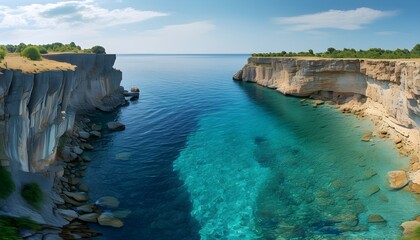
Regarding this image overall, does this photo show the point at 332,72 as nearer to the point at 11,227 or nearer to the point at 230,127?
the point at 230,127

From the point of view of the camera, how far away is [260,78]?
87312 mm

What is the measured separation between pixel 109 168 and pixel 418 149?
32.2 meters

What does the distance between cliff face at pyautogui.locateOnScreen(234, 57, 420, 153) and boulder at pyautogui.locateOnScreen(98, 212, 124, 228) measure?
2990cm

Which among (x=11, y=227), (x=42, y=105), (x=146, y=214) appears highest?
(x=42, y=105)

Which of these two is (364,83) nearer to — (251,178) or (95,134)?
(251,178)

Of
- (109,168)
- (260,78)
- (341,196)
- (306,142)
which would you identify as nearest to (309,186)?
(341,196)

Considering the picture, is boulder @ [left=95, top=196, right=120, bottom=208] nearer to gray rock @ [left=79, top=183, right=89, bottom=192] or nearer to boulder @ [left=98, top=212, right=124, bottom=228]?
boulder @ [left=98, top=212, right=124, bottom=228]

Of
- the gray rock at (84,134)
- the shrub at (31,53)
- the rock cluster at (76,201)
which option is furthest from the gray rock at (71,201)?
the shrub at (31,53)

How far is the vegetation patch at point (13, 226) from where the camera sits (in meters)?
15.5

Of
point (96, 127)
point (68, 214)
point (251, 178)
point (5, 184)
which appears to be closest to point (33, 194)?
point (5, 184)

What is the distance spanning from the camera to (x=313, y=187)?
26.5 meters

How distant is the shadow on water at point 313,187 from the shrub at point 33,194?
15.8 meters

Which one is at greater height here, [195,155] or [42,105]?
[42,105]

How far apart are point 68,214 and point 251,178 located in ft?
53.4
